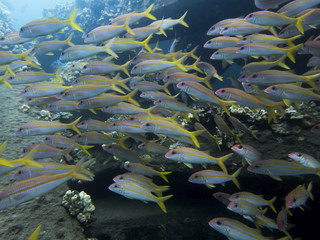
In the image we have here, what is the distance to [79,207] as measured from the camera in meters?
4.75

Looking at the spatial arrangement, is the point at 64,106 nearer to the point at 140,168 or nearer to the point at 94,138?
the point at 94,138

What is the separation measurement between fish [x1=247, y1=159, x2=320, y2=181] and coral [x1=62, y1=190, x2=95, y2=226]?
13.5 feet

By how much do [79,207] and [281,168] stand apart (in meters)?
4.67

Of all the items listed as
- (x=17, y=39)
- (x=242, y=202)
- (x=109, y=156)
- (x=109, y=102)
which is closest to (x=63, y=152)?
(x=109, y=102)

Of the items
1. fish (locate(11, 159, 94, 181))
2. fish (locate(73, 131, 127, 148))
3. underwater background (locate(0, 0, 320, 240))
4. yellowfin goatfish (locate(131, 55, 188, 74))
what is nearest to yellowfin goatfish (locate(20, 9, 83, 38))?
underwater background (locate(0, 0, 320, 240))

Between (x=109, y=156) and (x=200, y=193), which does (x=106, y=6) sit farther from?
(x=200, y=193)

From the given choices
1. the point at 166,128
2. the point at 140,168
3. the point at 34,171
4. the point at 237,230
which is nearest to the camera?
the point at 237,230

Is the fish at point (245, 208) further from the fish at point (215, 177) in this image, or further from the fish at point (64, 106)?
the fish at point (64, 106)

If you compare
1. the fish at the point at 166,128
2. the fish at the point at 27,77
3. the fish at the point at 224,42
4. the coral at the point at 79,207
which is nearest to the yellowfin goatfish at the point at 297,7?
Result: the fish at the point at 224,42

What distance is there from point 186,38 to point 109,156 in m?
8.93

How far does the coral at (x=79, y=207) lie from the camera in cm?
468

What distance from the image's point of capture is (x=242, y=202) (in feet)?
10.8

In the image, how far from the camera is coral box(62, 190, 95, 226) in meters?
4.68

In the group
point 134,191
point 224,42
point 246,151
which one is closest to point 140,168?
point 134,191
